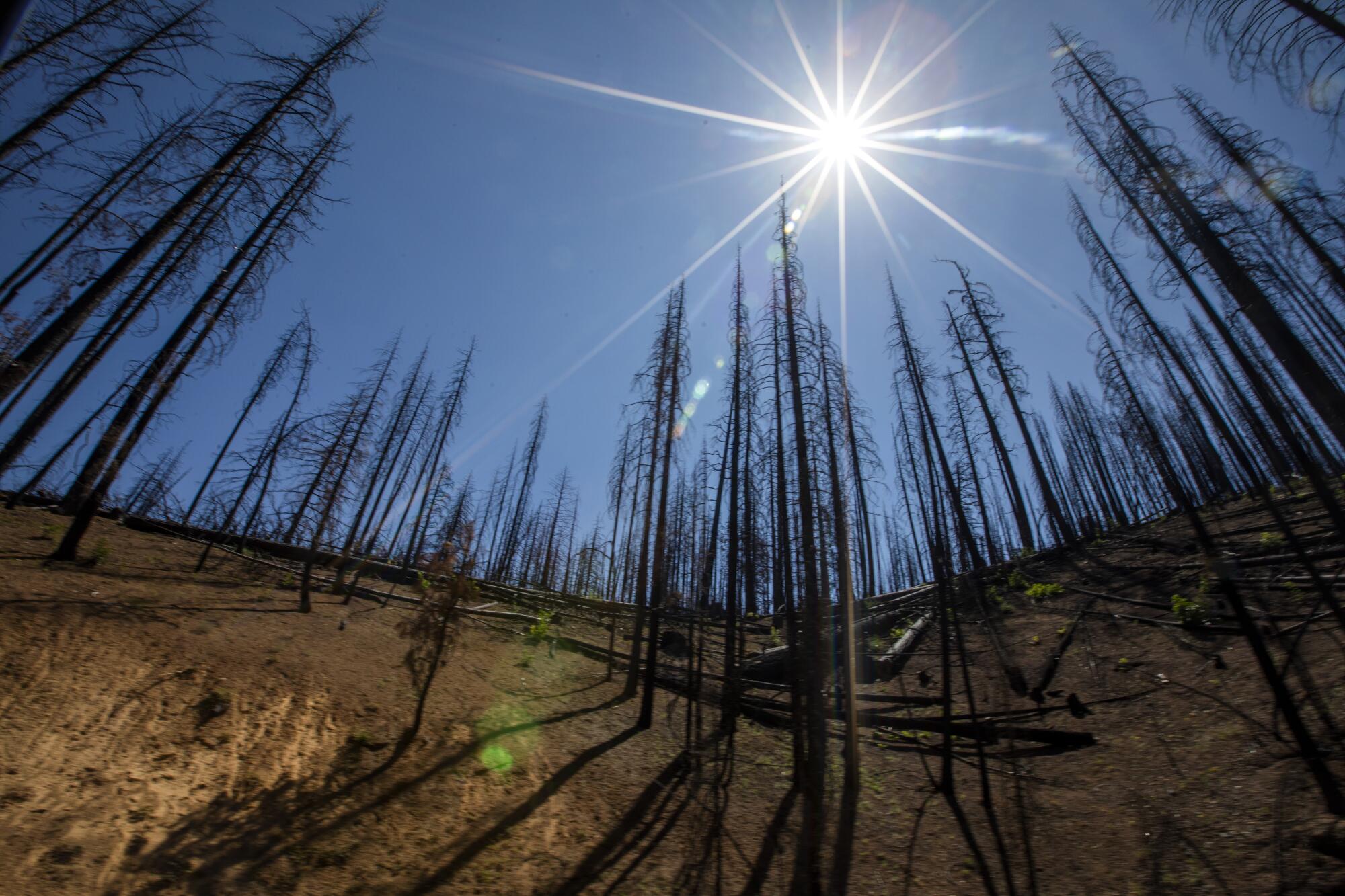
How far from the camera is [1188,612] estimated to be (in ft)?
43.0

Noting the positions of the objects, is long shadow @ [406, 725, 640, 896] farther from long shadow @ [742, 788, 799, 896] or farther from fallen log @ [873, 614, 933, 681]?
fallen log @ [873, 614, 933, 681]

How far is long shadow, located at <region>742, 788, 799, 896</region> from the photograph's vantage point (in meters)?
8.97

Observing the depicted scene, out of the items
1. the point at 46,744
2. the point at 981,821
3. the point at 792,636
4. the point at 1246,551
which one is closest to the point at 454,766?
the point at 46,744

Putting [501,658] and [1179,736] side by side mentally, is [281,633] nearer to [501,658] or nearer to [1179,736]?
[501,658]

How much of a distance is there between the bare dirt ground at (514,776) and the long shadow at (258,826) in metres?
0.04

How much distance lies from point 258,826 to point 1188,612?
20183 mm

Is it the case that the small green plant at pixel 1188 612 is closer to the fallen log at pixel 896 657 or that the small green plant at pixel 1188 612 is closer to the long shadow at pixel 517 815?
the fallen log at pixel 896 657

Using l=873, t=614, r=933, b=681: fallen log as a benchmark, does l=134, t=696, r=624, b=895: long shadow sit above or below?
below

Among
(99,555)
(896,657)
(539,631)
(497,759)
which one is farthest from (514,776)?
(896,657)

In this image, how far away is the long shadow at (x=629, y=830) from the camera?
A: 8383 millimetres

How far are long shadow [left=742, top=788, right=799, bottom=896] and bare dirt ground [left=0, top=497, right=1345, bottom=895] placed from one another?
0.07 meters

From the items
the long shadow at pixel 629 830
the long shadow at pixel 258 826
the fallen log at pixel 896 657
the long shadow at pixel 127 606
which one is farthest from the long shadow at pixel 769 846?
the long shadow at pixel 127 606

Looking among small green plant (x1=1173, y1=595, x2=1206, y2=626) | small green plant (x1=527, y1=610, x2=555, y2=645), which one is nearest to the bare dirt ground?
small green plant (x1=1173, y1=595, x2=1206, y2=626)

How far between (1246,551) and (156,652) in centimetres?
2749
